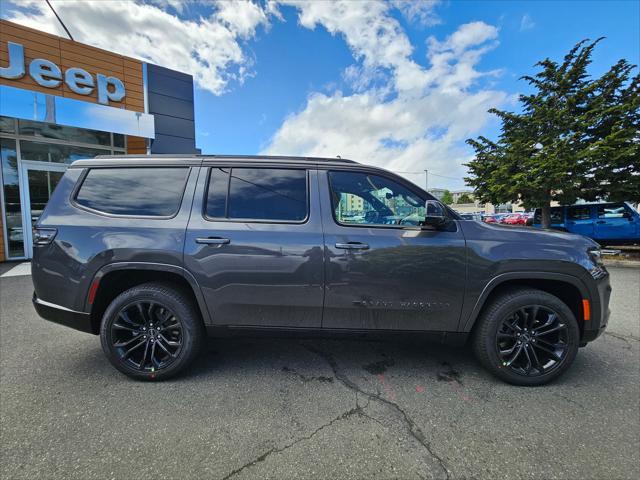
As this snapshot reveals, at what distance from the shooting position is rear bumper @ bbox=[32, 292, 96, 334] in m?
2.58

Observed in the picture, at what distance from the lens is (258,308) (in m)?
2.54

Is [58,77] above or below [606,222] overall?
above

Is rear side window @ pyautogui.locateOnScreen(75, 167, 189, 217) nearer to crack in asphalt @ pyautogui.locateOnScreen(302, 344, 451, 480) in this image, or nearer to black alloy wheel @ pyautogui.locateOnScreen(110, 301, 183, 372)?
black alloy wheel @ pyautogui.locateOnScreen(110, 301, 183, 372)

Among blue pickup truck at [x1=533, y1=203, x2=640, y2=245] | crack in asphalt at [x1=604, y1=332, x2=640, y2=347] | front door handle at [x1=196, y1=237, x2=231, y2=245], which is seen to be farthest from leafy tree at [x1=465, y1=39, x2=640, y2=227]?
front door handle at [x1=196, y1=237, x2=231, y2=245]

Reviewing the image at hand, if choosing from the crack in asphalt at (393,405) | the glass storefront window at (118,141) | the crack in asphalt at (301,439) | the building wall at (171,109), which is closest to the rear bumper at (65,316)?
the crack in asphalt at (301,439)

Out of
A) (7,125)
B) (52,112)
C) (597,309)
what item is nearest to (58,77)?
(52,112)

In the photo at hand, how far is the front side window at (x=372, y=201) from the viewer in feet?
8.57

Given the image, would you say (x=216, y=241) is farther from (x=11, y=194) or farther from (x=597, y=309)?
(x=11, y=194)

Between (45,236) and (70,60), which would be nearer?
(45,236)

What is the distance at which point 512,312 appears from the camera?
2.52 metres

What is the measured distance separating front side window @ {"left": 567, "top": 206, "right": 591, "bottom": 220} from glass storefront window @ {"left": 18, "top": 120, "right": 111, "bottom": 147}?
17277 mm

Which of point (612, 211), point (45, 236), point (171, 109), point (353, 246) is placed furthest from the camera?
point (612, 211)

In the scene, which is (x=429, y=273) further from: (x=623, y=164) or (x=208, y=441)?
(x=623, y=164)

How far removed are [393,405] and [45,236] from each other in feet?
10.6
